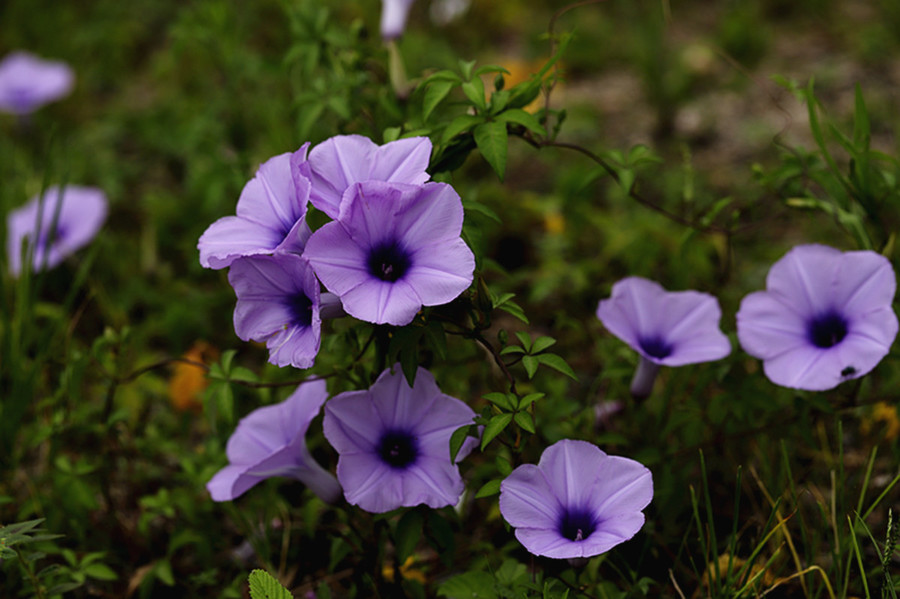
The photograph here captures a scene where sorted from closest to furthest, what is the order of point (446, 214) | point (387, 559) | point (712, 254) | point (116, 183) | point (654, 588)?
point (446, 214) < point (654, 588) < point (387, 559) < point (712, 254) < point (116, 183)

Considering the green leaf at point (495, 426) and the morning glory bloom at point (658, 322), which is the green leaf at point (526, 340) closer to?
the green leaf at point (495, 426)

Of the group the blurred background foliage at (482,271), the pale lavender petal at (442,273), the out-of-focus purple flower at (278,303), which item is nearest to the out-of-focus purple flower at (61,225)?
the blurred background foliage at (482,271)

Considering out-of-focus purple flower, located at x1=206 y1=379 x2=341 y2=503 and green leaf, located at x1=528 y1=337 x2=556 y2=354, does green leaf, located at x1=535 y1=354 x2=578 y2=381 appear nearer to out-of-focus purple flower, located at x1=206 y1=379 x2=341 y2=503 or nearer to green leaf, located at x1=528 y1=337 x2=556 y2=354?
green leaf, located at x1=528 y1=337 x2=556 y2=354

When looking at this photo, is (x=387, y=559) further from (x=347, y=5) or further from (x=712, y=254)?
(x=347, y=5)

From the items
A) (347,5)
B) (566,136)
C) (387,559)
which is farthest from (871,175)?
(347,5)

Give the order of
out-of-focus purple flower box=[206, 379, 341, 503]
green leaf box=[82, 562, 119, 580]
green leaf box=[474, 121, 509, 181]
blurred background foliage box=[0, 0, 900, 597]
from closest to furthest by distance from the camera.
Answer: green leaf box=[474, 121, 509, 181]
out-of-focus purple flower box=[206, 379, 341, 503]
green leaf box=[82, 562, 119, 580]
blurred background foliage box=[0, 0, 900, 597]

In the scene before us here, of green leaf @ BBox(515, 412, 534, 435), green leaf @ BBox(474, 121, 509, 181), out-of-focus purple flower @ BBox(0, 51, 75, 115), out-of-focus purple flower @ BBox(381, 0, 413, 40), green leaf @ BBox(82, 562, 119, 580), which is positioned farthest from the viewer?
out-of-focus purple flower @ BBox(0, 51, 75, 115)

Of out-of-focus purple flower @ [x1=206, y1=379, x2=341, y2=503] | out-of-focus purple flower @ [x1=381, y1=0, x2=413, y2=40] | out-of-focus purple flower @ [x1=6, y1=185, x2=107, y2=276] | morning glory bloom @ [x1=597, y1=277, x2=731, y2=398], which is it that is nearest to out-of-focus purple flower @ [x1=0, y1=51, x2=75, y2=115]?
out-of-focus purple flower @ [x1=6, y1=185, x2=107, y2=276]
